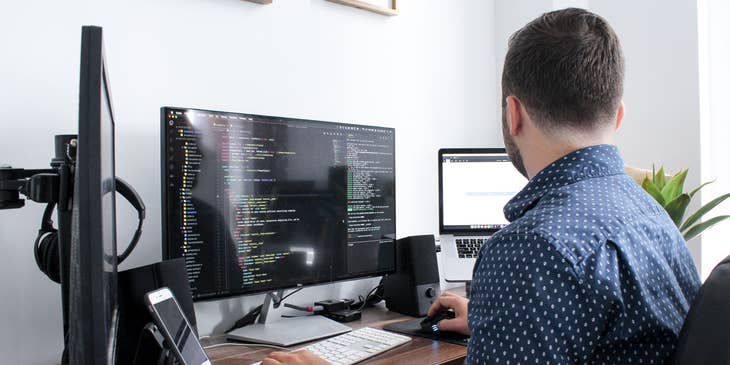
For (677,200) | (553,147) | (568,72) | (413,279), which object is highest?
(568,72)

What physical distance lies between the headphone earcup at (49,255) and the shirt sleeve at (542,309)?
2.52ft

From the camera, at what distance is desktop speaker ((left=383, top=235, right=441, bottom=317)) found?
70.6 inches

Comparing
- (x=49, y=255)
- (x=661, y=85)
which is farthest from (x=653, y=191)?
(x=49, y=255)

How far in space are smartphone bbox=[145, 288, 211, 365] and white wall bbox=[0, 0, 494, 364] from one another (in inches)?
16.9

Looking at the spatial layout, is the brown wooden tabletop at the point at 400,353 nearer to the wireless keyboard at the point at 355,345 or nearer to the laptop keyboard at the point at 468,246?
the wireless keyboard at the point at 355,345

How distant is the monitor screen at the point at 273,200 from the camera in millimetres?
1376

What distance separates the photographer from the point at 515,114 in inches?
40.4

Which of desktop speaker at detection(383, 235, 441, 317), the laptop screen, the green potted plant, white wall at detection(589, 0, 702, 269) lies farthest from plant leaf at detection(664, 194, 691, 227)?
desktop speaker at detection(383, 235, 441, 317)

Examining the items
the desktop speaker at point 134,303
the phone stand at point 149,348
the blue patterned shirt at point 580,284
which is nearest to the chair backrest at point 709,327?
the blue patterned shirt at point 580,284

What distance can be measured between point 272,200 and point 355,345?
0.41 metres

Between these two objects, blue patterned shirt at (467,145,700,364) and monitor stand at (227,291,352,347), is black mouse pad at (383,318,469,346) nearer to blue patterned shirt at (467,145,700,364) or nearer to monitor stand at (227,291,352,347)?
monitor stand at (227,291,352,347)

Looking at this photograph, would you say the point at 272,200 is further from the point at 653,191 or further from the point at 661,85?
the point at 661,85

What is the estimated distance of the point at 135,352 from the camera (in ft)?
3.94

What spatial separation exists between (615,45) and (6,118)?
122 cm
